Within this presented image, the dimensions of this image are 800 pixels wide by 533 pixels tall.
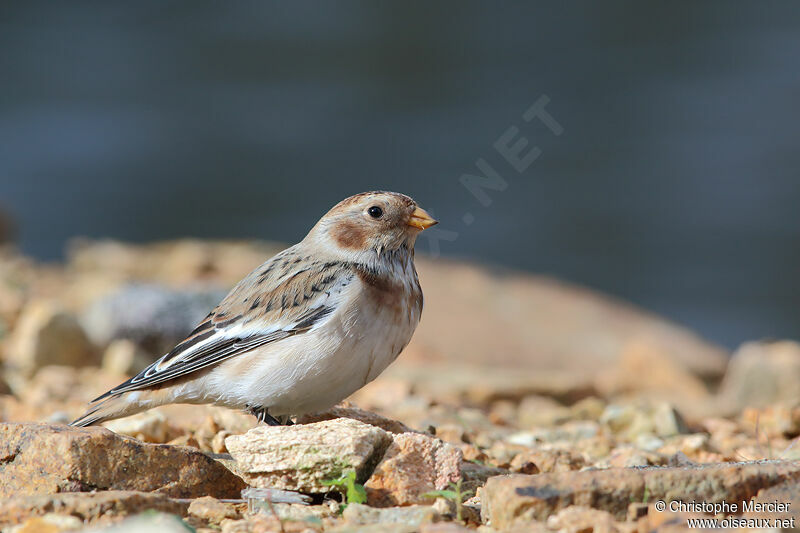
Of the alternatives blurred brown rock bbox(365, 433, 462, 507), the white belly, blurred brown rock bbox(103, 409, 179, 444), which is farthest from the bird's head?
blurred brown rock bbox(365, 433, 462, 507)

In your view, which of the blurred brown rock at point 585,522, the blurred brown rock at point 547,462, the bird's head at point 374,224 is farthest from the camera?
the bird's head at point 374,224

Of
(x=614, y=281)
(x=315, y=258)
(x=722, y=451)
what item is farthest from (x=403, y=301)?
(x=614, y=281)

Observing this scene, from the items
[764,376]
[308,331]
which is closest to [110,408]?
[308,331]

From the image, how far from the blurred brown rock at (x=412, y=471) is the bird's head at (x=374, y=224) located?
1.42 metres

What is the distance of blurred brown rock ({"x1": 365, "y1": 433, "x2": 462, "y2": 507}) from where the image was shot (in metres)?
3.33

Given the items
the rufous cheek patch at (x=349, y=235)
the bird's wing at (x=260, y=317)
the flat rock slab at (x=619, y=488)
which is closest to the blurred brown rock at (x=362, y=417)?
the bird's wing at (x=260, y=317)

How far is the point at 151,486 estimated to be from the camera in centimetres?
333

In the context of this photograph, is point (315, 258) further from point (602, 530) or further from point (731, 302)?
point (731, 302)

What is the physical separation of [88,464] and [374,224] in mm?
1896

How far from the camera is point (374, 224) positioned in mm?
4727

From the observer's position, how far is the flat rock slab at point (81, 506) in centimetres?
284

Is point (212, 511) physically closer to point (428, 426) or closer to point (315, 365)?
point (315, 365)

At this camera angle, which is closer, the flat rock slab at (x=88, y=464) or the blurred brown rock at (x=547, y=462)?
the flat rock slab at (x=88, y=464)

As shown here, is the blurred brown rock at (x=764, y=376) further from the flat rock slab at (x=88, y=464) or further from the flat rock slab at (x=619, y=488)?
the flat rock slab at (x=88, y=464)
